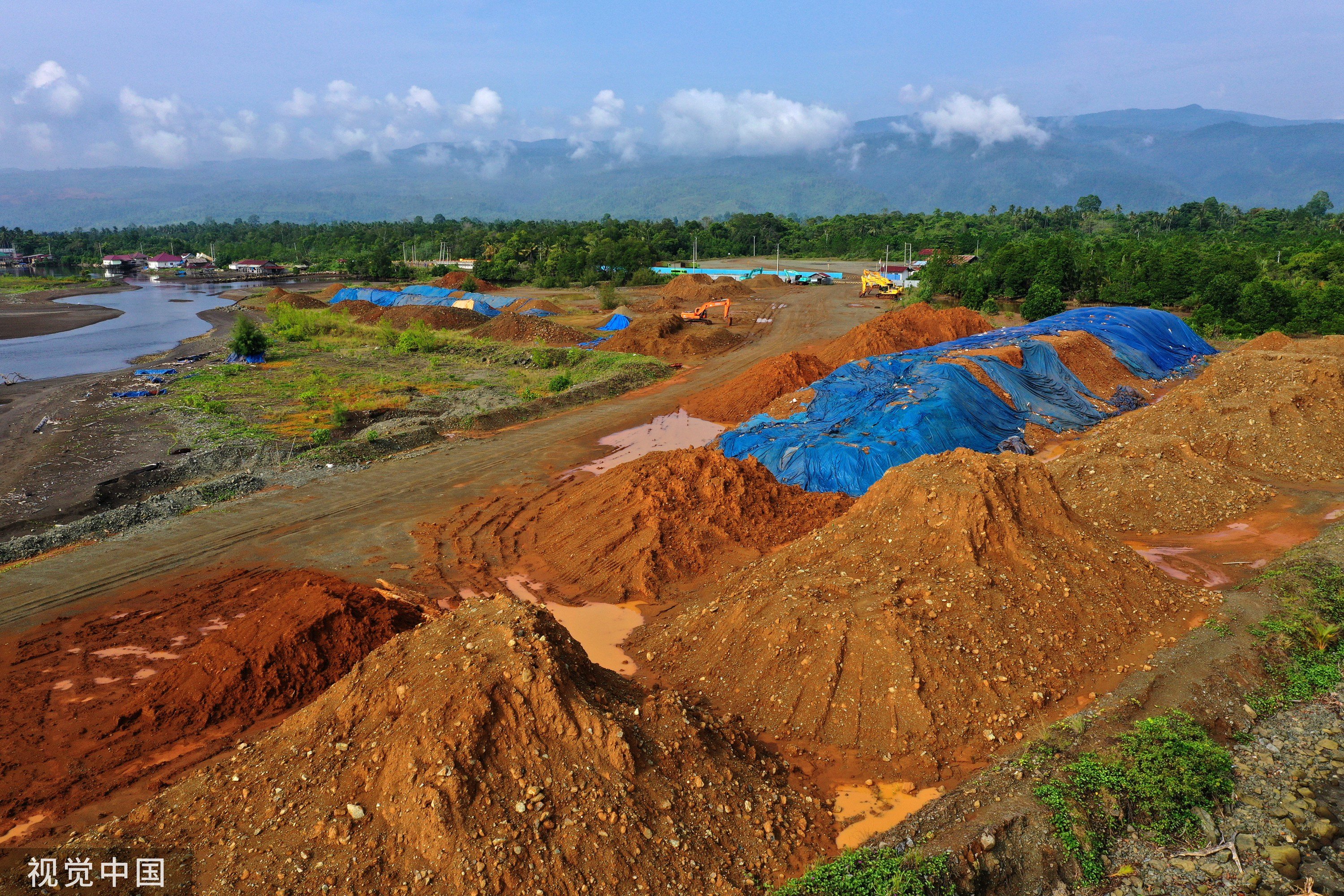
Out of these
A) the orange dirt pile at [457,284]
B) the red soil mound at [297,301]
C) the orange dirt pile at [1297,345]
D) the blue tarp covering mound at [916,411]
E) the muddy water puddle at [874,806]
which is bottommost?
the muddy water puddle at [874,806]

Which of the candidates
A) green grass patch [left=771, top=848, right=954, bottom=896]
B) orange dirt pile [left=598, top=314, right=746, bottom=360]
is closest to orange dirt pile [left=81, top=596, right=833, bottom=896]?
green grass patch [left=771, top=848, right=954, bottom=896]

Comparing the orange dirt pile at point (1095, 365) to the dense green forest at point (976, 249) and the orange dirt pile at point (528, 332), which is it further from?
the orange dirt pile at point (528, 332)

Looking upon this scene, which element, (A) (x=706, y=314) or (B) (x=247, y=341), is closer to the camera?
(B) (x=247, y=341)

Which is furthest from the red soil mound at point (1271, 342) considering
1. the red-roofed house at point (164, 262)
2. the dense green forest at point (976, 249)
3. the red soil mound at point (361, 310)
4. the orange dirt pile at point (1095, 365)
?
the red-roofed house at point (164, 262)

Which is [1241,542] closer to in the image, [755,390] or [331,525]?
[755,390]

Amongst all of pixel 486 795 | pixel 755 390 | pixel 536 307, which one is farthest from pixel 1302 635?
pixel 536 307

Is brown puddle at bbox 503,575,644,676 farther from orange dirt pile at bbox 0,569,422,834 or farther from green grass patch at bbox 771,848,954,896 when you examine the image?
green grass patch at bbox 771,848,954,896
